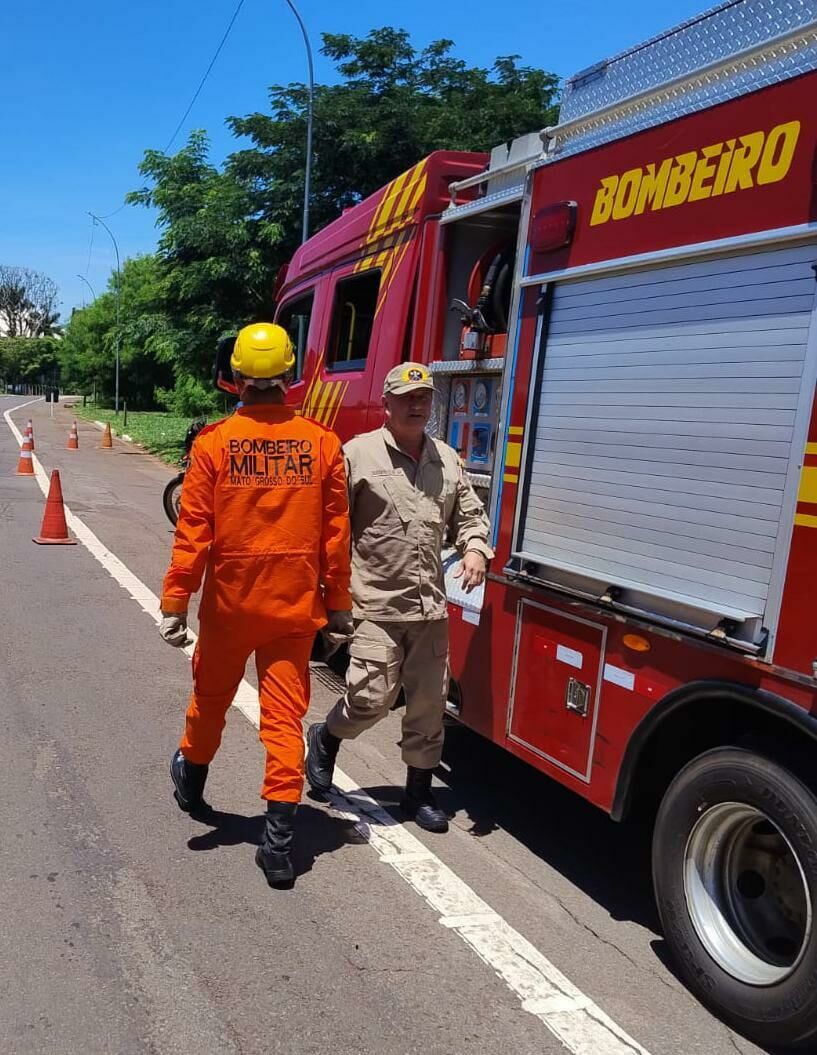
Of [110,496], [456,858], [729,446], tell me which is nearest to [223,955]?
[456,858]

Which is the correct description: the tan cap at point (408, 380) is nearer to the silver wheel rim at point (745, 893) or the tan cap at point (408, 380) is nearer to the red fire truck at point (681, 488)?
the red fire truck at point (681, 488)

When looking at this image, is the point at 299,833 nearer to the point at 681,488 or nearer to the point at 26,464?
the point at 681,488

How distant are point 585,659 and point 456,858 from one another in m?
1.09

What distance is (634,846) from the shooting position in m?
4.12

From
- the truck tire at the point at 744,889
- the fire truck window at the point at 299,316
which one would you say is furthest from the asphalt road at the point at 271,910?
the fire truck window at the point at 299,316

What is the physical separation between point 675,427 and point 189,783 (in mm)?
2411

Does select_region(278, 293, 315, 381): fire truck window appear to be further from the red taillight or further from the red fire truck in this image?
the red taillight

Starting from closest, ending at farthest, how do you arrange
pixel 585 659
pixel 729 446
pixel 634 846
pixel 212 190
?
pixel 729 446 → pixel 585 659 → pixel 634 846 → pixel 212 190

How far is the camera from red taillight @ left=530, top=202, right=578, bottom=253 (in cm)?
352

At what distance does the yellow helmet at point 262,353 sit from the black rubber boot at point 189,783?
160 cm

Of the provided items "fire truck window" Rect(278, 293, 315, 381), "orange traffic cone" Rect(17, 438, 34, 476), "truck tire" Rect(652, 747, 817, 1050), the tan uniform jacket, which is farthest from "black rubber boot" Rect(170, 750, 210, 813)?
"orange traffic cone" Rect(17, 438, 34, 476)

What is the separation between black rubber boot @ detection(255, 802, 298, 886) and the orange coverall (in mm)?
48

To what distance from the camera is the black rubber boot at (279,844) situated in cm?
349

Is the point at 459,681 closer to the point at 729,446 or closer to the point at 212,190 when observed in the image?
the point at 729,446
